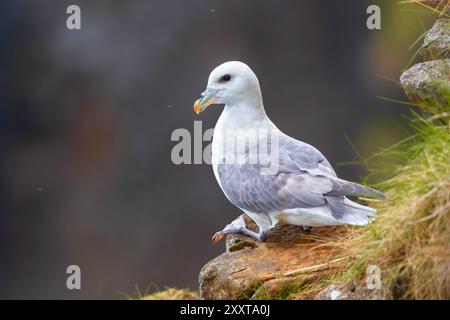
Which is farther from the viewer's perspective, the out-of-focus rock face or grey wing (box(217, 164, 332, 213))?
the out-of-focus rock face

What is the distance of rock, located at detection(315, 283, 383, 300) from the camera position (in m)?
3.71

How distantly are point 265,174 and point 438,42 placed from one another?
1393 mm

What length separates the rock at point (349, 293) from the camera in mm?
3713

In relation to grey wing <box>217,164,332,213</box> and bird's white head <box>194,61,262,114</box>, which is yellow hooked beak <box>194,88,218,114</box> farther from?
grey wing <box>217,164,332,213</box>

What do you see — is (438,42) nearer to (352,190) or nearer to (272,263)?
(352,190)

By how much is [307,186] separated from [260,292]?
2.44ft

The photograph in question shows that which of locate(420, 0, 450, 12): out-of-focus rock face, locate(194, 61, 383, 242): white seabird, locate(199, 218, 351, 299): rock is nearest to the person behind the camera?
locate(199, 218, 351, 299): rock

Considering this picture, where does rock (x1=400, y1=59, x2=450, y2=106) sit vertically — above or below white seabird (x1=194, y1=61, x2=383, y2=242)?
Result: above

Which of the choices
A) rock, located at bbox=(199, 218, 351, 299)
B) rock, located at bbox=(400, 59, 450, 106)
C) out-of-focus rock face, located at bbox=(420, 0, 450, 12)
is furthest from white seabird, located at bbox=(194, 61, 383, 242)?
out-of-focus rock face, located at bbox=(420, 0, 450, 12)

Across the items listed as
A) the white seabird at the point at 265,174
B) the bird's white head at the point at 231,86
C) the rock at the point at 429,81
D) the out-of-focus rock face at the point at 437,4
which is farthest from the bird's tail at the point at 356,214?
the out-of-focus rock face at the point at 437,4

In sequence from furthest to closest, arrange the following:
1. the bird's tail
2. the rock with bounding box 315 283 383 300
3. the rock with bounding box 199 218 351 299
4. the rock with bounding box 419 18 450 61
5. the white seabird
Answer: the rock with bounding box 419 18 450 61
the white seabird
the bird's tail
the rock with bounding box 199 218 351 299
the rock with bounding box 315 283 383 300

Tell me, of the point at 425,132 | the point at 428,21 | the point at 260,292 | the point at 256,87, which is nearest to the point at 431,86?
the point at 425,132

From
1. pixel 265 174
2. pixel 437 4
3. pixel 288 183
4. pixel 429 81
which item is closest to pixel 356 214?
pixel 288 183

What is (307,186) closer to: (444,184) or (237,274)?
(237,274)
